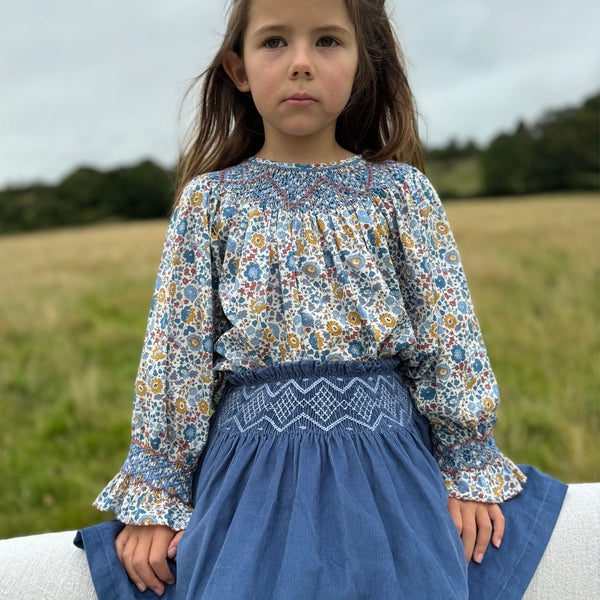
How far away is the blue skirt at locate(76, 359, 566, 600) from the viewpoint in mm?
1630

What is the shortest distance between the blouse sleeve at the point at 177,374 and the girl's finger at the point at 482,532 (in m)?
0.78

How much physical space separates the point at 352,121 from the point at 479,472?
1160 millimetres

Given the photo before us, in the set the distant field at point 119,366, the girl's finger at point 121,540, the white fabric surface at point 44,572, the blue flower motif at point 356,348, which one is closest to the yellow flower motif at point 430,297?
the blue flower motif at point 356,348

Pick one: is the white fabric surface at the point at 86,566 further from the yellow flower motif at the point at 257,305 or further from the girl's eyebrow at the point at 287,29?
the girl's eyebrow at the point at 287,29

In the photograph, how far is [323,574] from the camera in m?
1.61

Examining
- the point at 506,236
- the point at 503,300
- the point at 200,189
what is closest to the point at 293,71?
the point at 200,189

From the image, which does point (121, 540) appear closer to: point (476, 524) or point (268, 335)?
point (268, 335)

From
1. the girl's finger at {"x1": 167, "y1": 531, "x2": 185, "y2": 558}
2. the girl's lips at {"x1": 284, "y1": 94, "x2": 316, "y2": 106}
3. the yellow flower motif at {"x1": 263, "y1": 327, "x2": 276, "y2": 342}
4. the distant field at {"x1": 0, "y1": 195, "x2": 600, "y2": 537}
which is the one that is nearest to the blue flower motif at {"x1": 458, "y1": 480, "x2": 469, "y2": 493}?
the yellow flower motif at {"x1": 263, "y1": 327, "x2": 276, "y2": 342}

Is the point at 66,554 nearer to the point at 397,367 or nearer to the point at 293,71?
the point at 397,367

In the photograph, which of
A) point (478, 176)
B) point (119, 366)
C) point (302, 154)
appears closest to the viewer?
point (302, 154)

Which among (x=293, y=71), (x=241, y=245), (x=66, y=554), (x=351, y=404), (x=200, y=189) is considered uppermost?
(x=293, y=71)

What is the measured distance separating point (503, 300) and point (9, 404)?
17.1ft

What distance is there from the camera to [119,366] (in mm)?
6742

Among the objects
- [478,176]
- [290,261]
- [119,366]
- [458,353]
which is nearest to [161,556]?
[290,261]
